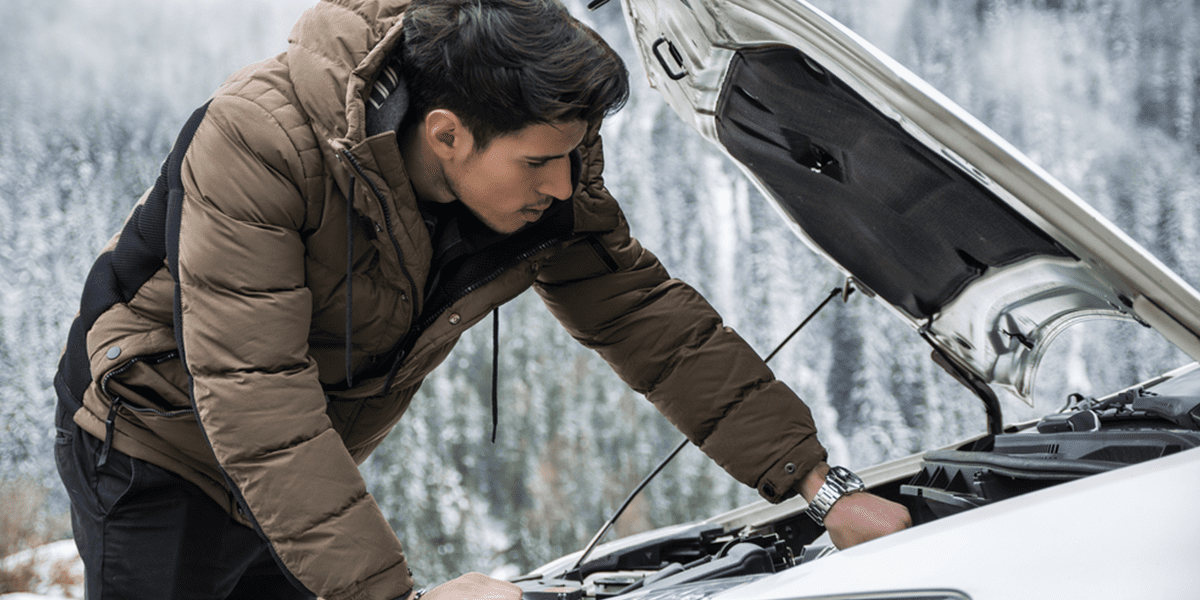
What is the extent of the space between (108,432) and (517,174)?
2.48 feet

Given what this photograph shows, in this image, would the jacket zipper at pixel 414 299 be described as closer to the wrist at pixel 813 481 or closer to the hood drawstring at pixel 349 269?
the hood drawstring at pixel 349 269

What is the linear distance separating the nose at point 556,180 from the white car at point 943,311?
282mm

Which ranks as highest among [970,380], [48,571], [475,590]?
[970,380]

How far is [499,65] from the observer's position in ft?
3.62

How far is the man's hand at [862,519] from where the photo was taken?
1.15m

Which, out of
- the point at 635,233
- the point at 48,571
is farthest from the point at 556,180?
the point at 635,233

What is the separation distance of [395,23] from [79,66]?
8.88m

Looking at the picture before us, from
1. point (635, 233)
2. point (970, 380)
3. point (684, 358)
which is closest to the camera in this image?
point (684, 358)

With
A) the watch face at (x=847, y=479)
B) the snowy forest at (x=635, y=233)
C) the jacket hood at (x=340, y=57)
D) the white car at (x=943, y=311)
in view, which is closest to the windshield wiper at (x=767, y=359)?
the white car at (x=943, y=311)

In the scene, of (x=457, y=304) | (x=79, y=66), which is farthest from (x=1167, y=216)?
(x=79, y=66)

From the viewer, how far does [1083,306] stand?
120cm

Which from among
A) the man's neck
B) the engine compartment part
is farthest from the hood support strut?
the man's neck

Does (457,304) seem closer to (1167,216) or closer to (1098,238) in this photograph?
(1098,238)

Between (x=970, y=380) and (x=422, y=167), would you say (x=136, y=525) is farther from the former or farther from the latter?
(x=970, y=380)
